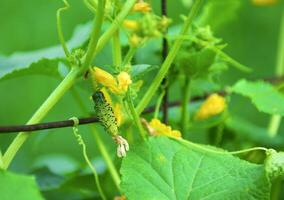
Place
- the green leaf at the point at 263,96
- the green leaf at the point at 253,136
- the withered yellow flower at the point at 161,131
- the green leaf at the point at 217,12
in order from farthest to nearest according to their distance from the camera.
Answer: the green leaf at the point at 253,136 < the green leaf at the point at 217,12 < the green leaf at the point at 263,96 < the withered yellow flower at the point at 161,131

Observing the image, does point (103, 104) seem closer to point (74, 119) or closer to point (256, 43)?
point (74, 119)

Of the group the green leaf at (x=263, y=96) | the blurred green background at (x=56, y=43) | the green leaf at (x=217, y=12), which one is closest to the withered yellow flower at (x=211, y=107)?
the green leaf at (x=263, y=96)

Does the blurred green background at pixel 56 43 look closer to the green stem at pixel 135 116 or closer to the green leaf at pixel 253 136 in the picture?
the green leaf at pixel 253 136

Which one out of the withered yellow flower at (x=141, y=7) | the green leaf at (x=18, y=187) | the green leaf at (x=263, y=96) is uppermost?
the withered yellow flower at (x=141, y=7)

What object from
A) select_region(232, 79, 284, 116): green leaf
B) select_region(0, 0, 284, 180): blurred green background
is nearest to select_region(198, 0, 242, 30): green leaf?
select_region(232, 79, 284, 116): green leaf

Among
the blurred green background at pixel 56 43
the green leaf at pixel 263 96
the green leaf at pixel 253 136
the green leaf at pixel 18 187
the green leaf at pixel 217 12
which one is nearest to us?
the green leaf at pixel 18 187

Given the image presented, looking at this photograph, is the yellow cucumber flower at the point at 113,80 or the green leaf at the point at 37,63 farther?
the green leaf at the point at 37,63

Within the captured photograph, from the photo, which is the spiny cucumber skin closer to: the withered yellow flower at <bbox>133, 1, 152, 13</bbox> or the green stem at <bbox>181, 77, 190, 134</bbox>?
the withered yellow flower at <bbox>133, 1, 152, 13</bbox>
